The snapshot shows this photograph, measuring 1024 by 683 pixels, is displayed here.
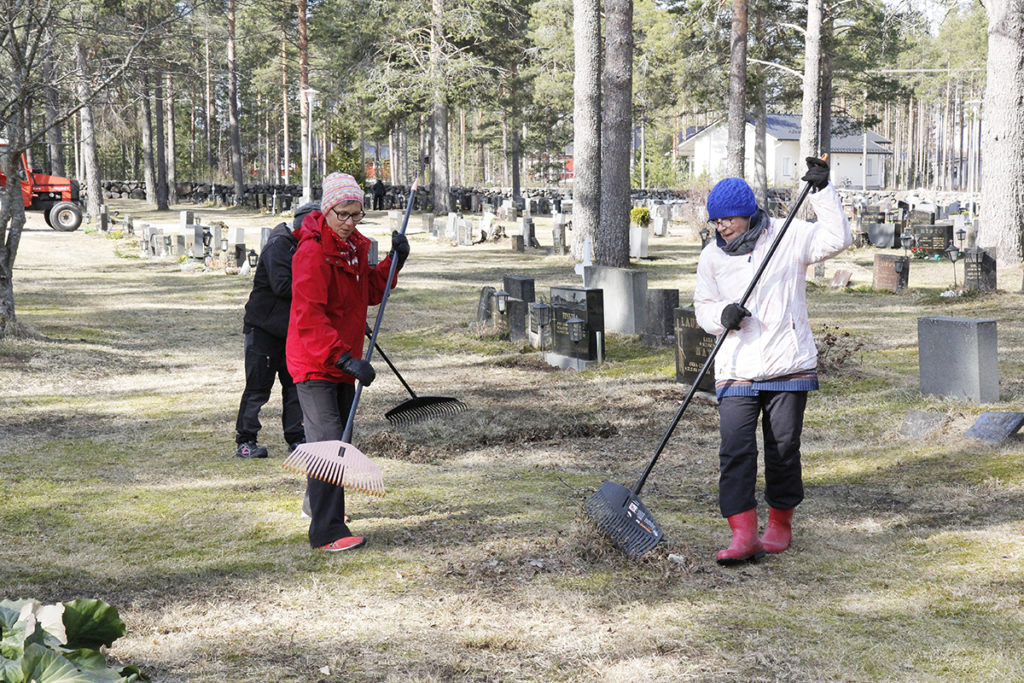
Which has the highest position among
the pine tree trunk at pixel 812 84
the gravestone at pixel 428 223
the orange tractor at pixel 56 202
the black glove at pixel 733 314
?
the pine tree trunk at pixel 812 84

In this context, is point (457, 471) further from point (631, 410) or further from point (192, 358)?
point (192, 358)

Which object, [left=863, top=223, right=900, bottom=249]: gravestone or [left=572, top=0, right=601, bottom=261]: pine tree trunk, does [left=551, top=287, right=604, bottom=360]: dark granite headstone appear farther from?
[left=863, top=223, right=900, bottom=249]: gravestone

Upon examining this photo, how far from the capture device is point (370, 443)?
754 cm

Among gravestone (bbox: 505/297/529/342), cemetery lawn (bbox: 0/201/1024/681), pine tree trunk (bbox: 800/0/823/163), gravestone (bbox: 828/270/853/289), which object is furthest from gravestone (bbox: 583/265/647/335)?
pine tree trunk (bbox: 800/0/823/163)

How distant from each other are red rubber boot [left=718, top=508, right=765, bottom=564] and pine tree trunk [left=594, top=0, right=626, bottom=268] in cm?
1287

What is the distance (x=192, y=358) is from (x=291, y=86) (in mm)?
44311

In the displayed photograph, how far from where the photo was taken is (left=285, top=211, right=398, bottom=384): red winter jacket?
489 centimetres

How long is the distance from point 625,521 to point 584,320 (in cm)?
570

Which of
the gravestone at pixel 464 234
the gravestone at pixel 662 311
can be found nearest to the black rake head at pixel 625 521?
the gravestone at pixel 662 311

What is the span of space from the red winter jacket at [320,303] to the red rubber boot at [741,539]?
6.31 feet

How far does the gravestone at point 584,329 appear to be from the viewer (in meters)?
10.6

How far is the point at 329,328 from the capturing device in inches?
194

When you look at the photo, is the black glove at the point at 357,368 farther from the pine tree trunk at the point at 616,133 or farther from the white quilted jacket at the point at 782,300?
the pine tree trunk at the point at 616,133

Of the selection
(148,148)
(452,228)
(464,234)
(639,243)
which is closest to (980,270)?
(639,243)
